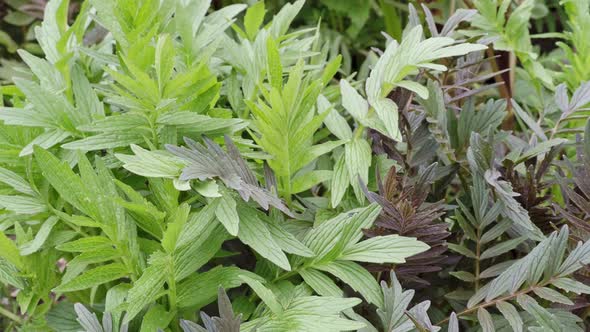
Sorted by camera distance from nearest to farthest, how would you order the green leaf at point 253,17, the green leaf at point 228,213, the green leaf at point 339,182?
1. the green leaf at point 228,213
2. the green leaf at point 339,182
3. the green leaf at point 253,17

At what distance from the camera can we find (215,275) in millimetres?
643

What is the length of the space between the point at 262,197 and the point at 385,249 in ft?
0.42

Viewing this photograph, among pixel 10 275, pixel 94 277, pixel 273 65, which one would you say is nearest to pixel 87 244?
pixel 94 277

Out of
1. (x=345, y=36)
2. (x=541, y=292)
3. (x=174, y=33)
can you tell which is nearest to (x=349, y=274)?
(x=541, y=292)

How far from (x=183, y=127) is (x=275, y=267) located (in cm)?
17

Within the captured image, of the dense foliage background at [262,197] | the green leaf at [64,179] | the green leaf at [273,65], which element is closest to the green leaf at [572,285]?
the dense foliage background at [262,197]

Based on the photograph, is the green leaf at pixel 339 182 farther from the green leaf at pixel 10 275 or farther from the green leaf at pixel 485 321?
the green leaf at pixel 10 275

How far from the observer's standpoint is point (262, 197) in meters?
0.58

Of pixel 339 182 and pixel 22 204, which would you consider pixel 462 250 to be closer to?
pixel 339 182

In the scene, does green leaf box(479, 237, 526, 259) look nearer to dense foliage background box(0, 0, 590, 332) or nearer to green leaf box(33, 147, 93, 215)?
dense foliage background box(0, 0, 590, 332)

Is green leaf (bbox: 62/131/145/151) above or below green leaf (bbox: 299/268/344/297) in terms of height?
above

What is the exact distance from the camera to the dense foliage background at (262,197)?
598mm

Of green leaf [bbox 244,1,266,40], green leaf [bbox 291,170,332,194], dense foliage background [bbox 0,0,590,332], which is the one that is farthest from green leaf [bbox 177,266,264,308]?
green leaf [bbox 244,1,266,40]

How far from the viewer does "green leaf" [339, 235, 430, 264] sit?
0.60m
